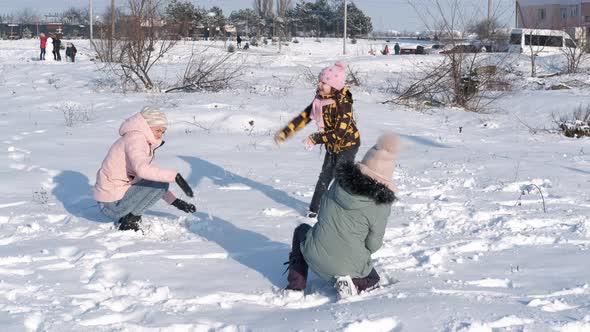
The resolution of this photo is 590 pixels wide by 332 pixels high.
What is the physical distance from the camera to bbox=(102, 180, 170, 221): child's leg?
606 cm

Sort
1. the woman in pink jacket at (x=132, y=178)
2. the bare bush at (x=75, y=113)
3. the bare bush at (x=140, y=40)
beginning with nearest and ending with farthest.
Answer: the woman in pink jacket at (x=132, y=178) → the bare bush at (x=75, y=113) → the bare bush at (x=140, y=40)

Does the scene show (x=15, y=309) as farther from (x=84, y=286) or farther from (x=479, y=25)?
(x=479, y=25)

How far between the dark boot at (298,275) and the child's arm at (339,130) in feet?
6.94

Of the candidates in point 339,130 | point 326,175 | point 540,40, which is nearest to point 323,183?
point 326,175

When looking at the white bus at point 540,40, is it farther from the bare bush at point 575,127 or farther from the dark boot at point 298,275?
the dark boot at point 298,275

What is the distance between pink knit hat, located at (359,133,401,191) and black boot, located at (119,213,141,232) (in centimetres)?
240

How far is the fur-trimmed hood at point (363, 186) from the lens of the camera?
4.28 metres

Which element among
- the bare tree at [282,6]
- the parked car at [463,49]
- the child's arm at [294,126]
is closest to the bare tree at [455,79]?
the parked car at [463,49]

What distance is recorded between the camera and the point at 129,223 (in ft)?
19.8

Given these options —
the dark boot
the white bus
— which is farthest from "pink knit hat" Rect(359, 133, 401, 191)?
the white bus

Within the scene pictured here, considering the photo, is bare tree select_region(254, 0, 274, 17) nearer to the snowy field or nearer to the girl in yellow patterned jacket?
the snowy field

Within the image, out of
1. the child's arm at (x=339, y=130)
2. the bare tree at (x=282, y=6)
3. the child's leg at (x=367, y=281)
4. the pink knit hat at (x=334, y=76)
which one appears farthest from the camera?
the bare tree at (x=282, y=6)

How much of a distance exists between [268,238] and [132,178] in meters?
1.21

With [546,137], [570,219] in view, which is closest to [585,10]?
[546,137]
